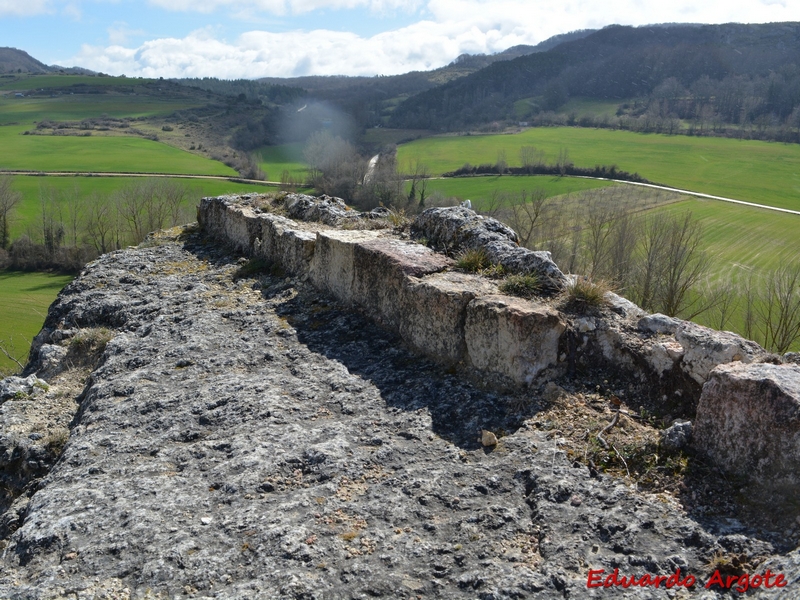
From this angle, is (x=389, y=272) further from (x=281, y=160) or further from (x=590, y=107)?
(x=590, y=107)

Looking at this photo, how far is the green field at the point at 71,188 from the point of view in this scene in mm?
53156

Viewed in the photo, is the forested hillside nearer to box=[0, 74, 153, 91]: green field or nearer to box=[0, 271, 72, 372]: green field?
box=[0, 74, 153, 91]: green field

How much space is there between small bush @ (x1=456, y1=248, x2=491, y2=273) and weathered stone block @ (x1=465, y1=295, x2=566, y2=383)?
1367 mm

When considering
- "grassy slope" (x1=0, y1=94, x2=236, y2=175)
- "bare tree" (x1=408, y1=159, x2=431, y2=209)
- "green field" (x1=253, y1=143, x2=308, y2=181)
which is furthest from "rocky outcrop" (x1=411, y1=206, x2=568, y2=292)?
"grassy slope" (x1=0, y1=94, x2=236, y2=175)

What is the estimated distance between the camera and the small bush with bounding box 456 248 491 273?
25.4ft

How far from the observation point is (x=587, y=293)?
21.7 feet

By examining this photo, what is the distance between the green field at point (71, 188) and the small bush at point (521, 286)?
49.0 m

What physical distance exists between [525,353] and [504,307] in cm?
51

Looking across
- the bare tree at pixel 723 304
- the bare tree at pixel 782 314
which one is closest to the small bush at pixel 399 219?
the bare tree at pixel 782 314

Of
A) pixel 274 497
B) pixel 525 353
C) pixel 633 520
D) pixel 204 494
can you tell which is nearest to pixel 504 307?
pixel 525 353

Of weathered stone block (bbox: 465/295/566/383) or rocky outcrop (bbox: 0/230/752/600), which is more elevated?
weathered stone block (bbox: 465/295/566/383)

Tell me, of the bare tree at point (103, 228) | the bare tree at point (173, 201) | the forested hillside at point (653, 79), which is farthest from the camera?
the forested hillside at point (653, 79)

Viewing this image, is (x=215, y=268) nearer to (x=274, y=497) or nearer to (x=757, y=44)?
(x=274, y=497)

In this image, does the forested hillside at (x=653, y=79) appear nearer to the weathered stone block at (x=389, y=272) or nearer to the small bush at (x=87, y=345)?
the weathered stone block at (x=389, y=272)
